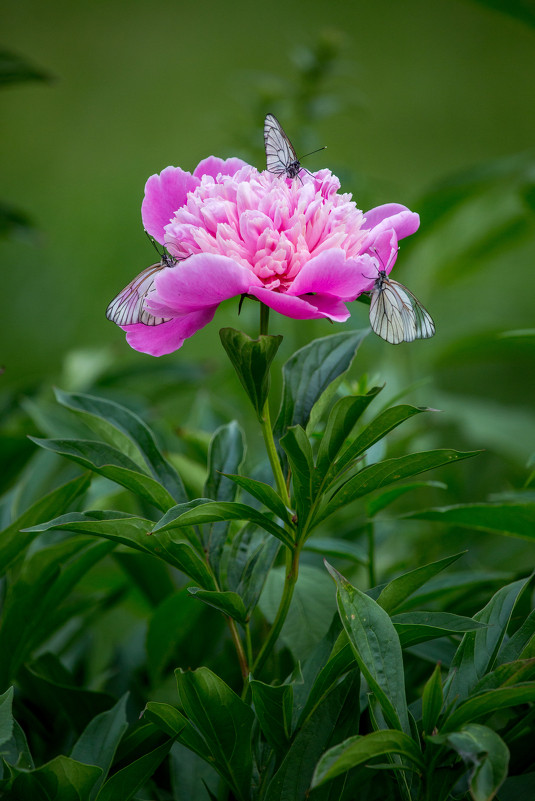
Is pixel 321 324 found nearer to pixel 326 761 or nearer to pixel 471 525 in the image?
pixel 471 525

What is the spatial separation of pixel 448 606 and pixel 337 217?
296 millimetres

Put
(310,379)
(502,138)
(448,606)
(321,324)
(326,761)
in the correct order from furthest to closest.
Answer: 1. (502,138)
2. (321,324)
3. (448,606)
4. (310,379)
5. (326,761)

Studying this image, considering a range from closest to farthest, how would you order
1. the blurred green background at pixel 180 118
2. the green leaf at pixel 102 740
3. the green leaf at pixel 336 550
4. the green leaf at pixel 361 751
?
the green leaf at pixel 361 751 < the green leaf at pixel 102 740 < the green leaf at pixel 336 550 < the blurred green background at pixel 180 118

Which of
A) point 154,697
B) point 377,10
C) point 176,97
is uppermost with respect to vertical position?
point 377,10

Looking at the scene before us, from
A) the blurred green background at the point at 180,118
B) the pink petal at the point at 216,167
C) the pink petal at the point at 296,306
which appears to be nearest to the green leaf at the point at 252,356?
the pink petal at the point at 296,306

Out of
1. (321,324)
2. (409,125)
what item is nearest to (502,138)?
(409,125)

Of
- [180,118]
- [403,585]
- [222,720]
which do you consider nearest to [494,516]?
[403,585]

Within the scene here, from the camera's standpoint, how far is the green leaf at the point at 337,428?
1.08ft

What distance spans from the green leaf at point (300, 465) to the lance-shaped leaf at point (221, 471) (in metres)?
0.05

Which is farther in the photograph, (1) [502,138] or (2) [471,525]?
(1) [502,138]

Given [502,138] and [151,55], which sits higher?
[151,55]

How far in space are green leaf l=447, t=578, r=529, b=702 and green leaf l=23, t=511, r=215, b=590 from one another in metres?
0.12

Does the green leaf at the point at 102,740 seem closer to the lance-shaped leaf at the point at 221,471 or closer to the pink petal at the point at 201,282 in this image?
the lance-shaped leaf at the point at 221,471

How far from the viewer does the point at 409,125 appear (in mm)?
1662
